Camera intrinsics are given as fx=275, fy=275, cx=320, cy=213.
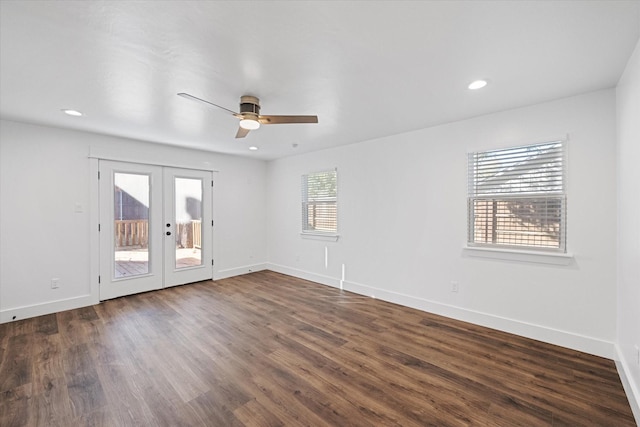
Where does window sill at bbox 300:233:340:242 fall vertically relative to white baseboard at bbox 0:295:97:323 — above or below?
above

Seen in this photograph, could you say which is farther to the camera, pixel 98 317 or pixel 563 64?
pixel 98 317

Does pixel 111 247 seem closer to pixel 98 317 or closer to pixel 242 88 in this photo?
pixel 98 317

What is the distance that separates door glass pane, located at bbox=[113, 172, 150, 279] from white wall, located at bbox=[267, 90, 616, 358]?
8.95 ft

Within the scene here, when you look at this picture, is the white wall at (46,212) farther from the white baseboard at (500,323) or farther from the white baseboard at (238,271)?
the white baseboard at (500,323)

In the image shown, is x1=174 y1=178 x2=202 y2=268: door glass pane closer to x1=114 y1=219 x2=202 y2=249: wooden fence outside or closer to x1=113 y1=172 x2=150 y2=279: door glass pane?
x1=114 y1=219 x2=202 y2=249: wooden fence outside

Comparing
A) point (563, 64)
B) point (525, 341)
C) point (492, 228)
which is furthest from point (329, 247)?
point (563, 64)

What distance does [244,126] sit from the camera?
2.67 meters

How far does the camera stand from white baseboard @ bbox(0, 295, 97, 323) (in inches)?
135

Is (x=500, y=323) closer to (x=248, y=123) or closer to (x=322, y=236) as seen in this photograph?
(x=322, y=236)

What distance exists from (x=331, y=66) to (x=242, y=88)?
0.85 metres

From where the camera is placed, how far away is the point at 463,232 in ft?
11.1

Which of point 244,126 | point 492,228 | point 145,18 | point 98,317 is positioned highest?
point 145,18

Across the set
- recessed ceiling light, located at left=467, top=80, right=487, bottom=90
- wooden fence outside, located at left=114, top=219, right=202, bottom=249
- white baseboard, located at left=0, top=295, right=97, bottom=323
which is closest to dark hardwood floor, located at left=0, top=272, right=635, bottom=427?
white baseboard, located at left=0, top=295, right=97, bottom=323

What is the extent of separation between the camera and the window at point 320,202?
16.3 ft
